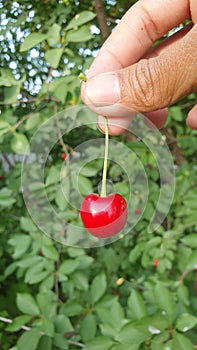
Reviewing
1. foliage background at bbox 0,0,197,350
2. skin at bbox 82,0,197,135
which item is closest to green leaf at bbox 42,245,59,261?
foliage background at bbox 0,0,197,350

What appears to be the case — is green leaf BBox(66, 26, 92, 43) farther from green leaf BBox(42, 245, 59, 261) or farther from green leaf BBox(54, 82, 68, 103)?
green leaf BBox(42, 245, 59, 261)

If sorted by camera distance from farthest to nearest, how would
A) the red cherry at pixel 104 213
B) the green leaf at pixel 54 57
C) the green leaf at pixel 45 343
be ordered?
the green leaf at pixel 54 57 < the green leaf at pixel 45 343 < the red cherry at pixel 104 213

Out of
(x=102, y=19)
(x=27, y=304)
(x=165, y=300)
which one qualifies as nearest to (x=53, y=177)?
(x=27, y=304)

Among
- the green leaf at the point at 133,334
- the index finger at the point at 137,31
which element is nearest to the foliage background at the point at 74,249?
the green leaf at the point at 133,334

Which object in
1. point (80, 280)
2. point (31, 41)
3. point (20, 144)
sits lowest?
point (80, 280)

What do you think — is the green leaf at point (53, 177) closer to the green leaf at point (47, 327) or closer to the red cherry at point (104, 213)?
the green leaf at point (47, 327)

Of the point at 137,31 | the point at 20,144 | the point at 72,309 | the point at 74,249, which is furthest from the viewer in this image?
the point at 74,249

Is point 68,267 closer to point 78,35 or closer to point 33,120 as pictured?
point 33,120
